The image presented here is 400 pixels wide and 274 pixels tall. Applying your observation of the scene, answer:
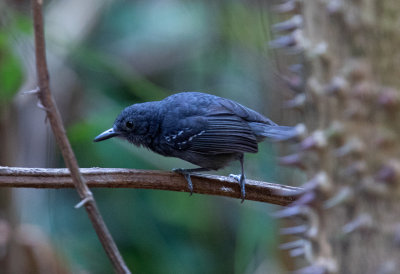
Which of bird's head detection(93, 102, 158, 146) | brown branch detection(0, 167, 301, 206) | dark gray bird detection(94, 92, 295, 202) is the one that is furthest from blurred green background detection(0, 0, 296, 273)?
brown branch detection(0, 167, 301, 206)

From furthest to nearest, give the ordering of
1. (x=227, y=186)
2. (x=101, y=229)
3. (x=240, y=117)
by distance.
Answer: (x=240, y=117) → (x=227, y=186) → (x=101, y=229)

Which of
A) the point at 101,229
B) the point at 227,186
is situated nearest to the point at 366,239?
the point at 101,229

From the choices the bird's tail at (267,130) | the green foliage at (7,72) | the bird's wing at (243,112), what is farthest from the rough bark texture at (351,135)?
the green foliage at (7,72)

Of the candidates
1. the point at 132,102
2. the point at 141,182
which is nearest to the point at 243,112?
the point at 141,182

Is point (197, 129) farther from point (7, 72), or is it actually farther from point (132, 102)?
point (132, 102)

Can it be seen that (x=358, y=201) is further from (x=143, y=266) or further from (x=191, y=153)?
(x=143, y=266)

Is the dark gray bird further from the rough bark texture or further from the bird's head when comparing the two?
the rough bark texture

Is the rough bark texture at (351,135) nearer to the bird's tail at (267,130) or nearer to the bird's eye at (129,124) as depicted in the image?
the bird's tail at (267,130)
